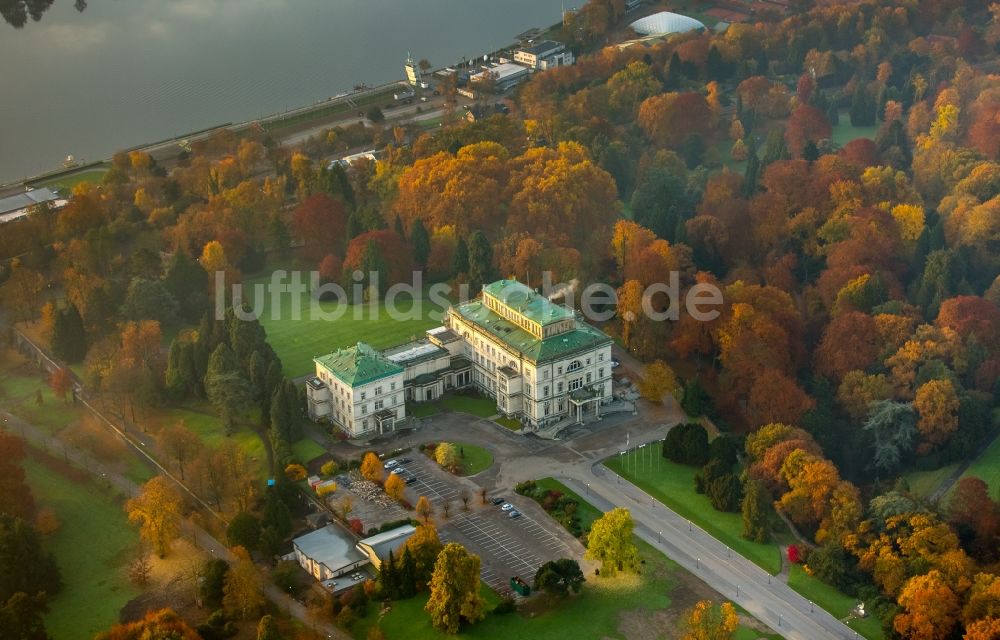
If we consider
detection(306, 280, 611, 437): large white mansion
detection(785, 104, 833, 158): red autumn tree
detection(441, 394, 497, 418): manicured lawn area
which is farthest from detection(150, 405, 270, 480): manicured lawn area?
detection(785, 104, 833, 158): red autumn tree

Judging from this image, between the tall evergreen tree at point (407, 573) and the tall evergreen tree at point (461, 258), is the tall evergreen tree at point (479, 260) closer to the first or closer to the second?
the tall evergreen tree at point (461, 258)

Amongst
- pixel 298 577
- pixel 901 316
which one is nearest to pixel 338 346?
pixel 298 577

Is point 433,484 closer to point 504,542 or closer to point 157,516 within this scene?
point 504,542

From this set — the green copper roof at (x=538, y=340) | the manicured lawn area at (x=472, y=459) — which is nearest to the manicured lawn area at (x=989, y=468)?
the green copper roof at (x=538, y=340)

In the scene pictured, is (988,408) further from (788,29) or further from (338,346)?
(788,29)

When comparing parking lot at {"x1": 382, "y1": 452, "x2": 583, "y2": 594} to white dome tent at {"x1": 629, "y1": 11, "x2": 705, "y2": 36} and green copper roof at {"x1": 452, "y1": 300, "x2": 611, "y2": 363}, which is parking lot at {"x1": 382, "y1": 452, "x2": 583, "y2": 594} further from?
white dome tent at {"x1": 629, "y1": 11, "x2": 705, "y2": 36}

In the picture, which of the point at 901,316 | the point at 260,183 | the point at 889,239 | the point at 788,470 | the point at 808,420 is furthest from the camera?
the point at 260,183
